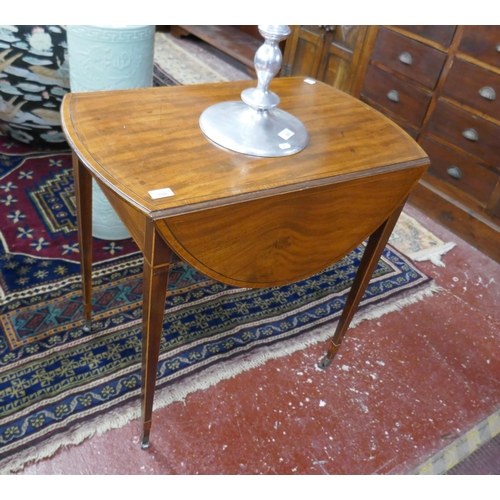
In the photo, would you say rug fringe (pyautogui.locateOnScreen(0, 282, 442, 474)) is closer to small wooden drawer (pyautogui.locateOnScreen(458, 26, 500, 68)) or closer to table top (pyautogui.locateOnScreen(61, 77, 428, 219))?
table top (pyautogui.locateOnScreen(61, 77, 428, 219))

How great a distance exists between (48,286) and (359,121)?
1.05 meters

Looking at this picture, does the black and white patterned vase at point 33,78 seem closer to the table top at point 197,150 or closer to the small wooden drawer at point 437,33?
the table top at point 197,150

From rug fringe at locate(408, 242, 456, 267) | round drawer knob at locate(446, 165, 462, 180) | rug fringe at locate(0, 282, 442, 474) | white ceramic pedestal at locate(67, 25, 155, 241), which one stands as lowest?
rug fringe at locate(0, 282, 442, 474)

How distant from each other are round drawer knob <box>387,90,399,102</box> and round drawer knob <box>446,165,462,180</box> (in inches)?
15.7

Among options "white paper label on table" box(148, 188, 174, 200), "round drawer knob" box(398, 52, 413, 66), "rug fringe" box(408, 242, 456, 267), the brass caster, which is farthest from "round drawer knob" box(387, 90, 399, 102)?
"white paper label on table" box(148, 188, 174, 200)

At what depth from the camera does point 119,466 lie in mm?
1069

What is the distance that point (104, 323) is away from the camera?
138cm

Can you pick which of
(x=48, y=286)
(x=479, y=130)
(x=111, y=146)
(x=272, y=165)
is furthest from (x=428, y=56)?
(x=48, y=286)

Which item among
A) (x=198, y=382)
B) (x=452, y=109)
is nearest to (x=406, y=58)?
(x=452, y=109)

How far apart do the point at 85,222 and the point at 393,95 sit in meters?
1.53

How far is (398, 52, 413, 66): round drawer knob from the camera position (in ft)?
6.47

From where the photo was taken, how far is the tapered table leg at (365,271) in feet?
3.65

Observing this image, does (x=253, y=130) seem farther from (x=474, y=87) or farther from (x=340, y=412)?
(x=474, y=87)

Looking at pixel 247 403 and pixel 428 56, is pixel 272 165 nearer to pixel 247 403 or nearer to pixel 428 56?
pixel 247 403
